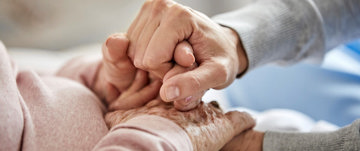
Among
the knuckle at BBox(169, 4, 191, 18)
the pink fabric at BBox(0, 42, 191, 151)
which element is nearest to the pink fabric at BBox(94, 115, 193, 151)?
the pink fabric at BBox(0, 42, 191, 151)

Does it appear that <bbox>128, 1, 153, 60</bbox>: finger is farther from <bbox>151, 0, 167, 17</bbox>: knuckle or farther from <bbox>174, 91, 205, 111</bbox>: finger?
<bbox>174, 91, 205, 111</bbox>: finger

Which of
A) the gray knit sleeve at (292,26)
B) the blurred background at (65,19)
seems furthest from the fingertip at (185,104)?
the blurred background at (65,19)

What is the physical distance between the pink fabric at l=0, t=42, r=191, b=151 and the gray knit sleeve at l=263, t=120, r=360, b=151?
0.24 metres

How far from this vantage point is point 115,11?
1879mm

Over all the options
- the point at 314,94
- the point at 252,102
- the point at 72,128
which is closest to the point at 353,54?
the point at 314,94

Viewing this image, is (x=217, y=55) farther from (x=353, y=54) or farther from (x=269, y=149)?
(x=353, y=54)

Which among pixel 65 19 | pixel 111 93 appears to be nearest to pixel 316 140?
pixel 111 93

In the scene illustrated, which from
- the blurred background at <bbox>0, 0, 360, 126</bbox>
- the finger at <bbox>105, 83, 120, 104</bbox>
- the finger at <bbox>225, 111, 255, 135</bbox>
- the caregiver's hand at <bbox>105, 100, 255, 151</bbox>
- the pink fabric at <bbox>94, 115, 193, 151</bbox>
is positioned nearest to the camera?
the pink fabric at <bbox>94, 115, 193, 151</bbox>

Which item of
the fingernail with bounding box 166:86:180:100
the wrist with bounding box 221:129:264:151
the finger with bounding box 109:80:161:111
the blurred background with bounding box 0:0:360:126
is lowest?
the blurred background with bounding box 0:0:360:126

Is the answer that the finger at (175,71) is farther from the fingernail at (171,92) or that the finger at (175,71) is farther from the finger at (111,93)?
the finger at (111,93)

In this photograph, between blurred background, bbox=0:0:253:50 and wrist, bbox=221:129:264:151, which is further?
blurred background, bbox=0:0:253:50

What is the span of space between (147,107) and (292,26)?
0.46 m

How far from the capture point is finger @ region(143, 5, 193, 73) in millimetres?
599

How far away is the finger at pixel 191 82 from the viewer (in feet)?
1.75
